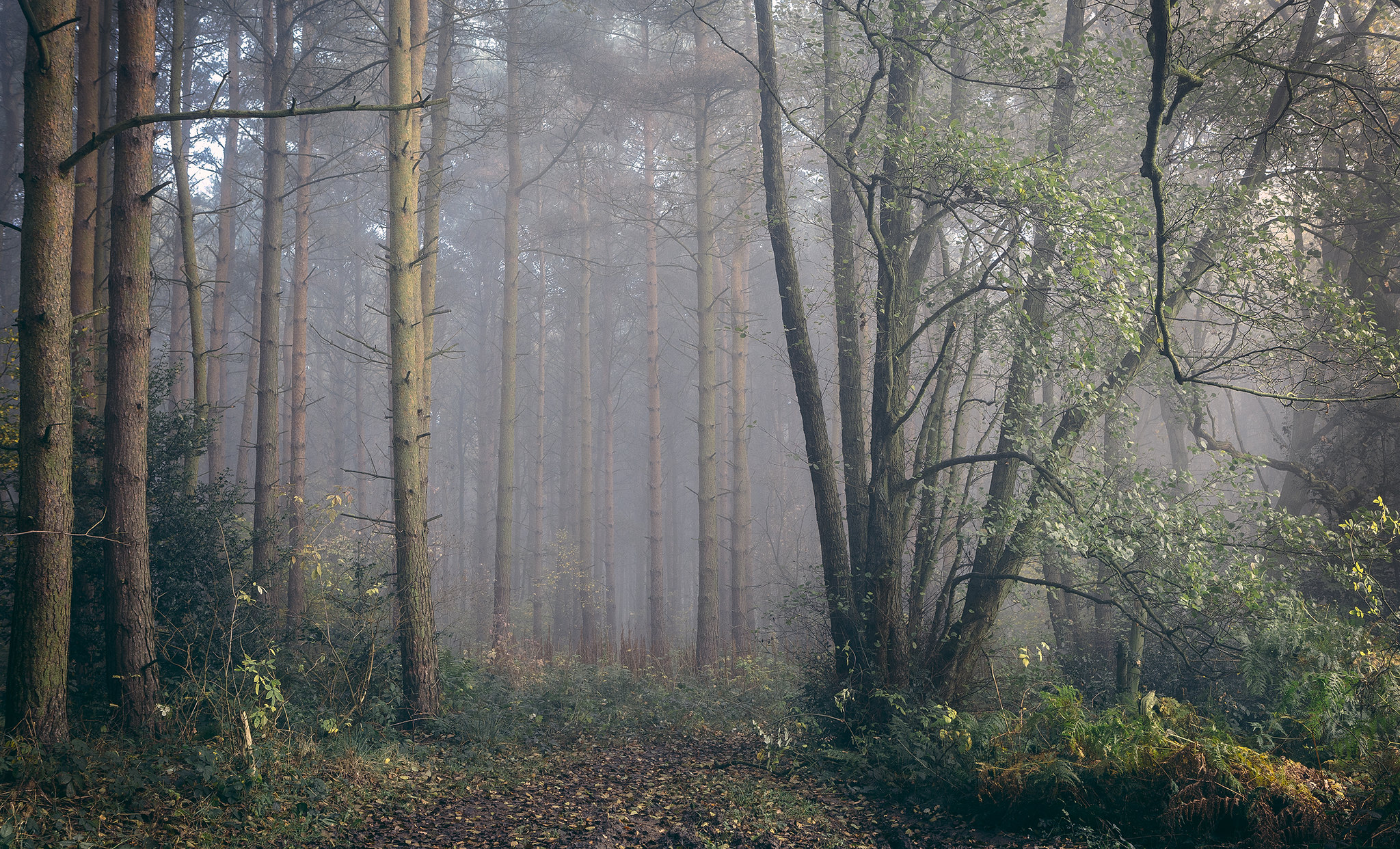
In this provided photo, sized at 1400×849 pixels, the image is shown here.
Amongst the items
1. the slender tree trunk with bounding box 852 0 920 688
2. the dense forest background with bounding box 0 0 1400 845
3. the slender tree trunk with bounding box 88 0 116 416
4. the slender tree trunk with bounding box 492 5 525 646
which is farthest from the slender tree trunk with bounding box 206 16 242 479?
the slender tree trunk with bounding box 852 0 920 688

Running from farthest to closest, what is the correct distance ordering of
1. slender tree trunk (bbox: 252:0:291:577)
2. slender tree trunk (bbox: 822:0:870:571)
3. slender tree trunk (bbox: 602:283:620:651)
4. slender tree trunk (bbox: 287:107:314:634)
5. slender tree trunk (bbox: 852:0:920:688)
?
1. slender tree trunk (bbox: 602:283:620:651)
2. slender tree trunk (bbox: 287:107:314:634)
3. slender tree trunk (bbox: 252:0:291:577)
4. slender tree trunk (bbox: 822:0:870:571)
5. slender tree trunk (bbox: 852:0:920:688)

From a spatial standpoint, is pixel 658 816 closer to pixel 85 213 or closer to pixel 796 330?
pixel 796 330

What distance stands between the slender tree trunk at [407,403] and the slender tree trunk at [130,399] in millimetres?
2017

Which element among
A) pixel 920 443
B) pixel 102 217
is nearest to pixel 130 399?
pixel 102 217

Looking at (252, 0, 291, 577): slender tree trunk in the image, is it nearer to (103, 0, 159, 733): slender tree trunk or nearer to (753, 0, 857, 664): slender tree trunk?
(103, 0, 159, 733): slender tree trunk

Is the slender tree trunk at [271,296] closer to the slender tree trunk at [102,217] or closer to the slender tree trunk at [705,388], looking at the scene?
the slender tree trunk at [102,217]

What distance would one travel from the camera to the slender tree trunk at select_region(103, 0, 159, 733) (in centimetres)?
549

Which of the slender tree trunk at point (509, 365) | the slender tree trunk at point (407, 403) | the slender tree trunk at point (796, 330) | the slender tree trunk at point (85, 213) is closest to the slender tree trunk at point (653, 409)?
the slender tree trunk at point (509, 365)

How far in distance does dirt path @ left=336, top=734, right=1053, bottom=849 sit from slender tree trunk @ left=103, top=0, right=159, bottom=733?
2.33 meters

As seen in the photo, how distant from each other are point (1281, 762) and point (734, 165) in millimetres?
14377

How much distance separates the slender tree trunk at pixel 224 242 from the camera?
14461 millimetres

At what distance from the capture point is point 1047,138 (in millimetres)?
8281

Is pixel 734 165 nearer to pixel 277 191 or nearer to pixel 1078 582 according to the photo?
pixel 277 191

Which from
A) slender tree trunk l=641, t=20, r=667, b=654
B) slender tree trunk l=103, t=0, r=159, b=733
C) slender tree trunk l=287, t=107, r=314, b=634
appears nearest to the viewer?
slender tree trunk l=103, t=0, r=159, b=733
